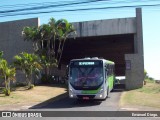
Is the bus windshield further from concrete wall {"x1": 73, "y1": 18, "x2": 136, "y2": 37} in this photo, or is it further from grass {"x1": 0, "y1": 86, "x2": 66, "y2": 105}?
concrete wall {"x1": 73, "y1": 18, "x2": 136, "y2": 37}

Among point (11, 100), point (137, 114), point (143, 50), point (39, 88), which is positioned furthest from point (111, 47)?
point (137, 114)

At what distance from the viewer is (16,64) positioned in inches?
1326

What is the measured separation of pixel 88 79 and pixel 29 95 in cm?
785

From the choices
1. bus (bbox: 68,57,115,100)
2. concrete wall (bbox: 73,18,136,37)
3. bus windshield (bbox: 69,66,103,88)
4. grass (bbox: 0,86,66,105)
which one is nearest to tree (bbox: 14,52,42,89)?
grass (bbox: 0,86,66,105)

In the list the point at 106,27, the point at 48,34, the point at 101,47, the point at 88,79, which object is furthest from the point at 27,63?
the point at 101,47

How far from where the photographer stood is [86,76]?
24.1 meters

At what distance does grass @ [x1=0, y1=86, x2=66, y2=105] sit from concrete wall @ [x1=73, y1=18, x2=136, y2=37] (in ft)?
29.9

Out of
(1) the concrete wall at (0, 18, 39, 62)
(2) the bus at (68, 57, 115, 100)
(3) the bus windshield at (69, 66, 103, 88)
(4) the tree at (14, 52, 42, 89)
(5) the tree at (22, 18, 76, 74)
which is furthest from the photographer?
(1) the concrete wall at (0, 18, 39, 62)

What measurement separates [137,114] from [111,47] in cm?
3492

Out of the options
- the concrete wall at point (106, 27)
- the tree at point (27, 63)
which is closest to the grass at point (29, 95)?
the tree at point (27, 63)

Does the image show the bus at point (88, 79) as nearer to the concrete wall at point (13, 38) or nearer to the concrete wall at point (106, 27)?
the concrete wall at point (106, 27)

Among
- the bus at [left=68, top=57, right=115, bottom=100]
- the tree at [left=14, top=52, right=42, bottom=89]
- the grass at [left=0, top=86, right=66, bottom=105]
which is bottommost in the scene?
the grass at [left=0, top=86, right=66, bottom=105]

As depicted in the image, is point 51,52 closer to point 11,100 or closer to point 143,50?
point 143,50

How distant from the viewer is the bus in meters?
23.7
